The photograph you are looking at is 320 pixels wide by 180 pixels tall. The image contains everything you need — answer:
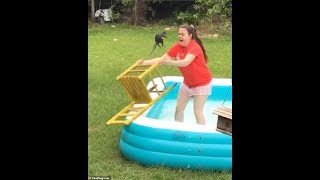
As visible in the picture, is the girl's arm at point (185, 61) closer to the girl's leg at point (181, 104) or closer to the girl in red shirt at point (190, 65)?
the girl in red shirt at point (190, 65)

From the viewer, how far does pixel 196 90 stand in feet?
9.18

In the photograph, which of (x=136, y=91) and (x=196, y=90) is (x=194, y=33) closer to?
(x=196, y=90)

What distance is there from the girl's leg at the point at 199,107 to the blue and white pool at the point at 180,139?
0.07 feet

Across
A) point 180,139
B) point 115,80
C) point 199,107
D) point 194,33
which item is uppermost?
point 194,33

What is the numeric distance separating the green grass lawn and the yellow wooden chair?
0.03 m

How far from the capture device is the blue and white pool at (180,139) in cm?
269

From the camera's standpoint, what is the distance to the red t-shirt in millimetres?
2781

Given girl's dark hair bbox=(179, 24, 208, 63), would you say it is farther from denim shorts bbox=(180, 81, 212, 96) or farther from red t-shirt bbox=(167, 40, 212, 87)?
denim shorts bbox=(180, 81, 212, 96)

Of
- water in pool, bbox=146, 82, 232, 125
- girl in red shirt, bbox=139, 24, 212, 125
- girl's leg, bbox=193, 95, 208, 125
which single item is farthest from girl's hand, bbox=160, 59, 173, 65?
girl's leg, bbox=193, 95, 208, 125

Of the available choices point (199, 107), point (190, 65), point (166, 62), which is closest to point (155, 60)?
point (166, 62)

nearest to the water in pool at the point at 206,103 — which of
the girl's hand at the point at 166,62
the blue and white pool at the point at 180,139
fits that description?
the blue and white pool at the point at 180,139

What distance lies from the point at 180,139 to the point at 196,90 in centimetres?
26
